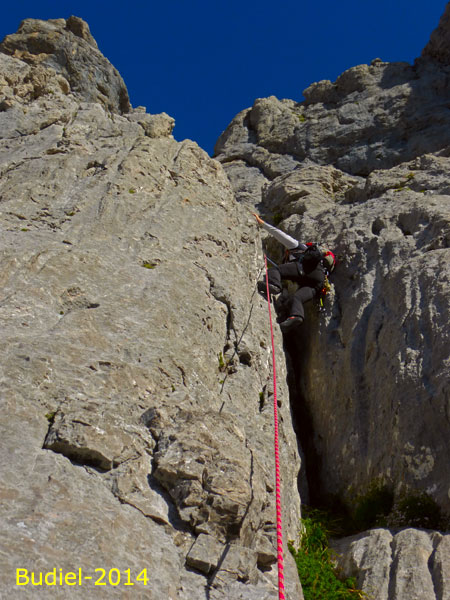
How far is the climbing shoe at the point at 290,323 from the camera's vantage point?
1402 centimetres

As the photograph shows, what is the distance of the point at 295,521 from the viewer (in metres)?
9.73

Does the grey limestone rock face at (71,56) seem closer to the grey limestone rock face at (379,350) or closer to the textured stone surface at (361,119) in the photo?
the textured stone surface at (361,119)

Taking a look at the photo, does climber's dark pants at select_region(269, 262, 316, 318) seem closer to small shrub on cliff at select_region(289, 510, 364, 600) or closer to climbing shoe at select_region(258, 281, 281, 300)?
climbing shoe at select_region(258, 281, 281, 300)

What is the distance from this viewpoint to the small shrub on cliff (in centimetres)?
818

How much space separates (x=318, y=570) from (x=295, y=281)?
8.19 m

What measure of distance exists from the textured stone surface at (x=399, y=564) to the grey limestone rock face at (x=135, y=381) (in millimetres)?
1225

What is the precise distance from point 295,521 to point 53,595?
18.7 feet

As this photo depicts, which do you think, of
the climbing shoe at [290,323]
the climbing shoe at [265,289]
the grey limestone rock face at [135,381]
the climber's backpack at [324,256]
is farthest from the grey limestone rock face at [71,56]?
the climbing shoe at [290,323]

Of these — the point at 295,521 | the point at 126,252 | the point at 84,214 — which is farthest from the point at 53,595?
the point at 84,214

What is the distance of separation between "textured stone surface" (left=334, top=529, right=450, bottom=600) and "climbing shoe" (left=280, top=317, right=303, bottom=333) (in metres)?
5.75

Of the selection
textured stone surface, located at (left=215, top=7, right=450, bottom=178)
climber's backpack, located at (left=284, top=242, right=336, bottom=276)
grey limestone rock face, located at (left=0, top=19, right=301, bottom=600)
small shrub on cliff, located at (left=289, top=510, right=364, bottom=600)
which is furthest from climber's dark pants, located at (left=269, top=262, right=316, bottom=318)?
textured stone surface, located at (left=215, top=7, right=450, bottom=178)

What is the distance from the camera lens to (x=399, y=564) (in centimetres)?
834

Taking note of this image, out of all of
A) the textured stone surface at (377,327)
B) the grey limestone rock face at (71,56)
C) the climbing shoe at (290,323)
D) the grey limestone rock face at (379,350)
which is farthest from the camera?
the grey limestone rock face at (71,56)

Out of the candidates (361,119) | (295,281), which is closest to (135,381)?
(295,281)
